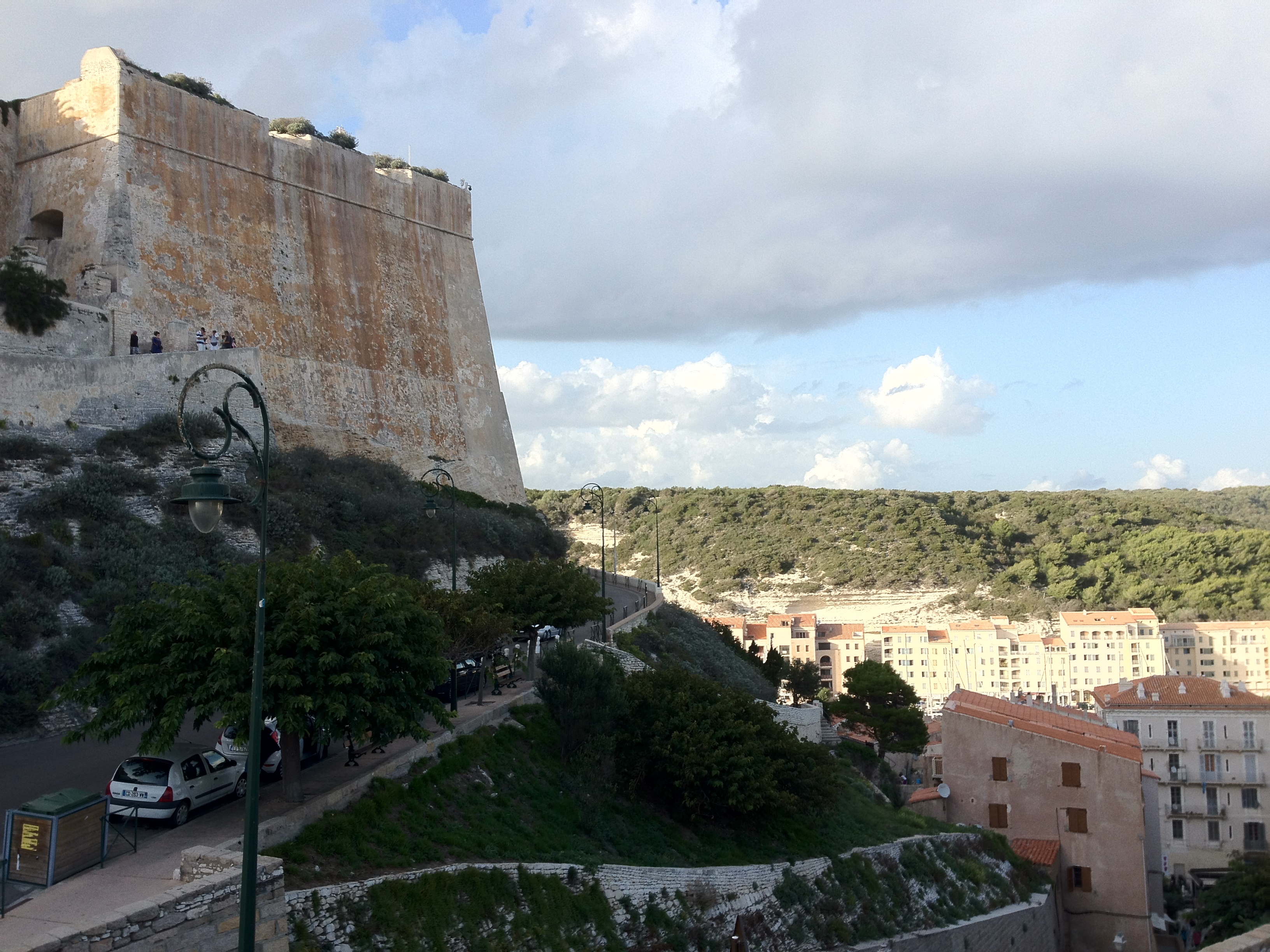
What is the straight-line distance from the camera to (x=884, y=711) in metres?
36.5

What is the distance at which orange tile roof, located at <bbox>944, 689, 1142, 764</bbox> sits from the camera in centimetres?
2869

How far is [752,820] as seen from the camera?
66.6ft

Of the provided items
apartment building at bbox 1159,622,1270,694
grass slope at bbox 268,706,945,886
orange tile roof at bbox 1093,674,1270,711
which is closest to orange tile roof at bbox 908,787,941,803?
grass slope at bbox 268,706,945,886

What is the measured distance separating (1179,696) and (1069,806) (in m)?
14.3

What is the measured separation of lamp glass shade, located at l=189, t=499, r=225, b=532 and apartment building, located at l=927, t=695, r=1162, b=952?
2533 centimetres

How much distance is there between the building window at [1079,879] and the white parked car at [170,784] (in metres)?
23.1

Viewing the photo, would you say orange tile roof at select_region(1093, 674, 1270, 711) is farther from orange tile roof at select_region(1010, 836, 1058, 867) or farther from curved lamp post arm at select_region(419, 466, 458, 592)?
curved lamp post arm at select_region(419, 466, 458, 592)

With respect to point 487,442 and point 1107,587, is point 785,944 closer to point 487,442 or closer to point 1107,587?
point 487,442

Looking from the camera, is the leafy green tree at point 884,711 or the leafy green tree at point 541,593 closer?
the leafy green tree at point 541,593

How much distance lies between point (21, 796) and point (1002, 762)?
24220mm

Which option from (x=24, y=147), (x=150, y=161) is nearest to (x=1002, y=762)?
(x=150, y=161)

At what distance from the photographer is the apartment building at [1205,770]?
3781 centimetres

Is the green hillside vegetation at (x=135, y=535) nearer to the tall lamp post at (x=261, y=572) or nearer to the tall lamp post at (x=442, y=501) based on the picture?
the tall lamp post at (x=442, y=501)

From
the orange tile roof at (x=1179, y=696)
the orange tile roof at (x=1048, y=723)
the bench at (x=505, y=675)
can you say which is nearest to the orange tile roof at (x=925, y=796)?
the orange tile roof at (x=1048, y=723)
